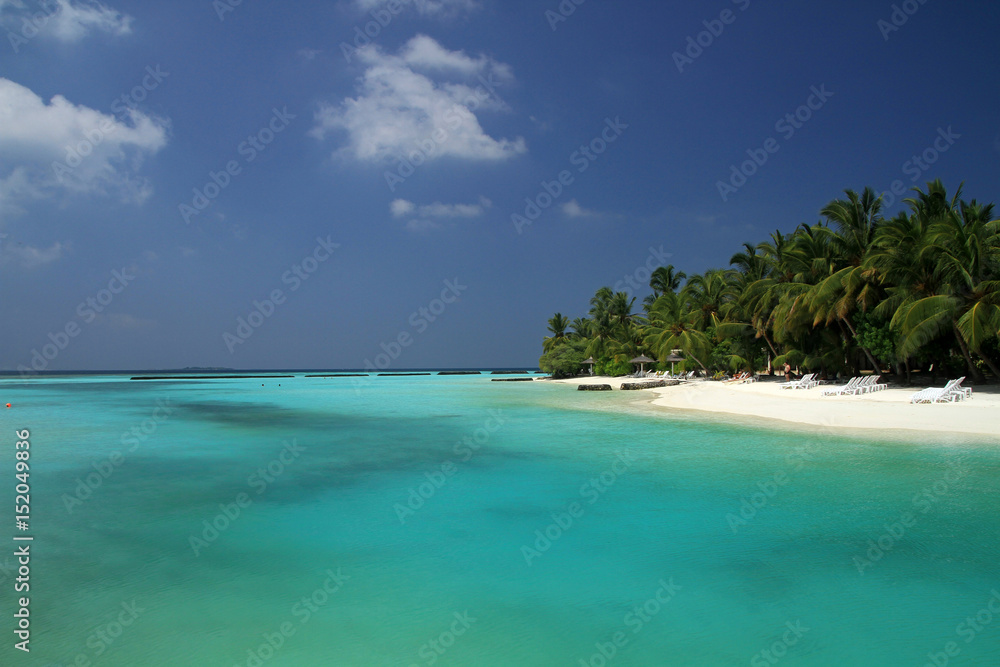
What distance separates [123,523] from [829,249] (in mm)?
31083

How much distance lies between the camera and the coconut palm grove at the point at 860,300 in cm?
1917

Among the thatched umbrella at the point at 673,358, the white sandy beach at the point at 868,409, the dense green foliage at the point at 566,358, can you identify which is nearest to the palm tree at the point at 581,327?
the dense green foliage at the point at 566,358

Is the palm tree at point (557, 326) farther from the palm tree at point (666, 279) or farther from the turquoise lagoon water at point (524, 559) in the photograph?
the turquoise lagoon water at point (524, 559)

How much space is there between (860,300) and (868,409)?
903cm

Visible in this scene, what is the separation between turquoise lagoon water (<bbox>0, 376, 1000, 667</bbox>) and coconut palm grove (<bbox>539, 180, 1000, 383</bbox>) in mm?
10549

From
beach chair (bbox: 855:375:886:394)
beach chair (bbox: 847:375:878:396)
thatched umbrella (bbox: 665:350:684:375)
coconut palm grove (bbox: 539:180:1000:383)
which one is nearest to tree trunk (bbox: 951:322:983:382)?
coconut palm grove (bbox: 539:180:1000:383)

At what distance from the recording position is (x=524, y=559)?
5.74 m

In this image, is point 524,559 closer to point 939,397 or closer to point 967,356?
point 939,397

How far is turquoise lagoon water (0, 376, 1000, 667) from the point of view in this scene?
3.99 metres

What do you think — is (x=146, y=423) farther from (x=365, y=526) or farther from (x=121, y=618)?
(x=121, y=618)

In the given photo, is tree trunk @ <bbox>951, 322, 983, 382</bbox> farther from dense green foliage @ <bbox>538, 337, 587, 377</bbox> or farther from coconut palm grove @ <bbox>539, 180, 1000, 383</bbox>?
dense green foliage @ <bbox>538, 337, 587, 377</bbox>

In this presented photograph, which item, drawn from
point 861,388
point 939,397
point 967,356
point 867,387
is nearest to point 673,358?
point 867,387

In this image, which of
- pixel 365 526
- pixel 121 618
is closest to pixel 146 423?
pixel 365 526

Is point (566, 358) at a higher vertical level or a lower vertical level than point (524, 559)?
higher
